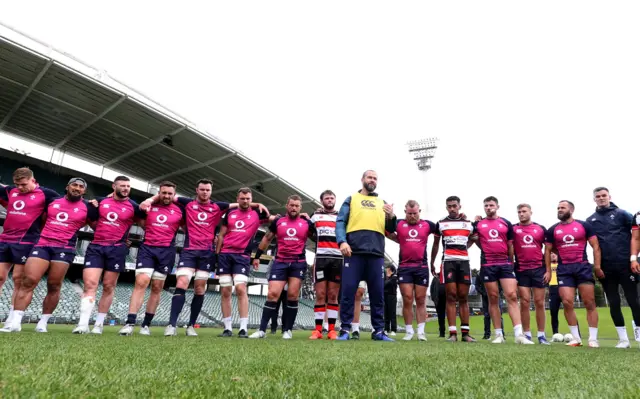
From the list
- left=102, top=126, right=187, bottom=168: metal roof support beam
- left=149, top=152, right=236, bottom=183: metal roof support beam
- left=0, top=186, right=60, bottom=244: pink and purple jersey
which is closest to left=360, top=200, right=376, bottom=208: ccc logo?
left=0, top=186, right=60, bottom=244: pink and purple jersey

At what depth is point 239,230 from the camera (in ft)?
19.8

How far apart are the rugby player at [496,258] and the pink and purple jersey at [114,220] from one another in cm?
535

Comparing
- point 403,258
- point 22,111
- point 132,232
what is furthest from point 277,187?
point 403,258

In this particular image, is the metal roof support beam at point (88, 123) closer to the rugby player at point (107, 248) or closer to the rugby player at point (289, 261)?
the rugby player at point (107, 248)

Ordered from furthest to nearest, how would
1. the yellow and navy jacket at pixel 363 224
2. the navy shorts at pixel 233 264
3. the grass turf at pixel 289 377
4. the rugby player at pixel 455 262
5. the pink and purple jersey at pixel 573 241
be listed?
the rugby player at pixel 455 262, the navy shorts at pixel 233 264, the pink and purple jersey at pixel 573 241, the yellow and navy jacket at pixel 363 224, the grass turf at pixel 289 377

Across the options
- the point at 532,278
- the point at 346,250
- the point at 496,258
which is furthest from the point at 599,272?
the point at 346,250

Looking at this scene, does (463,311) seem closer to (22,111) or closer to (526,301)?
(526,301)

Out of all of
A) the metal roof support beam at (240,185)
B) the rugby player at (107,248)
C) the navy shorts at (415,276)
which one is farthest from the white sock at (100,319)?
the metal roof support beam at (240,185)

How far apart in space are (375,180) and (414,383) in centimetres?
419

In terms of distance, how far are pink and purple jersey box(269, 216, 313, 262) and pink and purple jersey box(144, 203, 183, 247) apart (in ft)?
4.99

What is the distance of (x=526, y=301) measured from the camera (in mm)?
6469

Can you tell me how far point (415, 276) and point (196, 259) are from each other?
3.59 metres

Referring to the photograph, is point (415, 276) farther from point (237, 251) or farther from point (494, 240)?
point (237, 251)

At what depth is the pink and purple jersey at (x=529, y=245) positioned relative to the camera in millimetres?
6418
